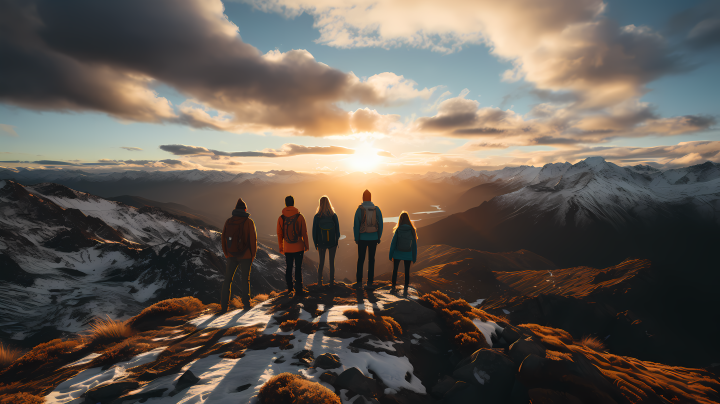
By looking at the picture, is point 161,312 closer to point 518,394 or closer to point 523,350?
point 518,394

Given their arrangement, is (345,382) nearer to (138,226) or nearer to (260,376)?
(260,376)

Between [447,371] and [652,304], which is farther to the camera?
[652,304]

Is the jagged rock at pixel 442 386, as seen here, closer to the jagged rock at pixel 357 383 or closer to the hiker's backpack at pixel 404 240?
the jagged rock at pixel 357 383

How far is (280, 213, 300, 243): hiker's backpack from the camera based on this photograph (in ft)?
36.0

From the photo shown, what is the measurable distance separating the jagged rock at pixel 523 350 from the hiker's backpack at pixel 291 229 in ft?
28.2

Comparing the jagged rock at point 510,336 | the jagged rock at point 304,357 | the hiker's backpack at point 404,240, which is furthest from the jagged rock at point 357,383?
the hiker's backpack at point 404,240

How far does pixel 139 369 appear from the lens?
21.5 ft

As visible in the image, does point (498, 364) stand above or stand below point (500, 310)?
above

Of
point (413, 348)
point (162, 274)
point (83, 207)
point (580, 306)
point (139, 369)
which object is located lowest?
point (162, 274)

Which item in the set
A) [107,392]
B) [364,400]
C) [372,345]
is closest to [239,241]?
[107,392]

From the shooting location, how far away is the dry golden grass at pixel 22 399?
507 cm

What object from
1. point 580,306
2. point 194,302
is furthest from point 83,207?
point 580,306

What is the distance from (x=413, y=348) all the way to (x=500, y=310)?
54.3 metres

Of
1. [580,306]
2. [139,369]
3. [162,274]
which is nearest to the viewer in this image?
[139,369]
